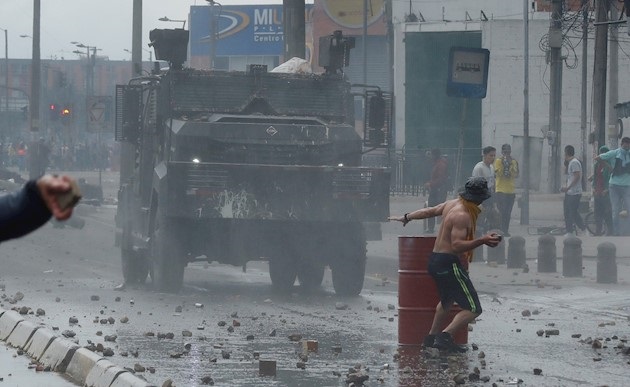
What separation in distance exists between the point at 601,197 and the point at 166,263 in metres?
11.7

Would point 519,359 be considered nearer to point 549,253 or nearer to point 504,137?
point 549,253

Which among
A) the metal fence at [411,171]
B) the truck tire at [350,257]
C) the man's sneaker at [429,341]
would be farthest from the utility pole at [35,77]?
the man's sneaker at [429,341]

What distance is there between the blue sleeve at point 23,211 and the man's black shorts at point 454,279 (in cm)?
720

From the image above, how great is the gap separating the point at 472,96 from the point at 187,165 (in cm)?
533

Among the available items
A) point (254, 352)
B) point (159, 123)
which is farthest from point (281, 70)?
point (254, 352)

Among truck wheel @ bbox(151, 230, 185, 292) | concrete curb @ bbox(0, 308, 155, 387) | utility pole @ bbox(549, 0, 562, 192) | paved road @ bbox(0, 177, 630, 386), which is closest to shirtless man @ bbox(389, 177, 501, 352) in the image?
paved road @ bbox(0, 177, 630, 386)

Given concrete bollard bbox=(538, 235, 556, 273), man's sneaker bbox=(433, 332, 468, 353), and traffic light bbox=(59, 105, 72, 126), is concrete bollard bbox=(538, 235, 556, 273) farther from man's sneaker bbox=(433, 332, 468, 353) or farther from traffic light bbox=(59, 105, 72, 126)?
traffic light bbox=(59, 105, 72, 126)

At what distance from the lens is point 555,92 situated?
37.6 meters

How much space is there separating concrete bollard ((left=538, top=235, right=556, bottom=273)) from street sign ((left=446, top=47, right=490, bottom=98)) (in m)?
2.25

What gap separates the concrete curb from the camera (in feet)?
29.7

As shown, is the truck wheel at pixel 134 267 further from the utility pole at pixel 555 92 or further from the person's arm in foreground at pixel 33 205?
the person's arm in foreground at pixel 33 205

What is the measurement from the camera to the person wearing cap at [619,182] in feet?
77.7

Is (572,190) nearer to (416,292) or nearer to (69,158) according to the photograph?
(416,292)

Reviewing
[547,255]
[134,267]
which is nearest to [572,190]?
[547,255]
